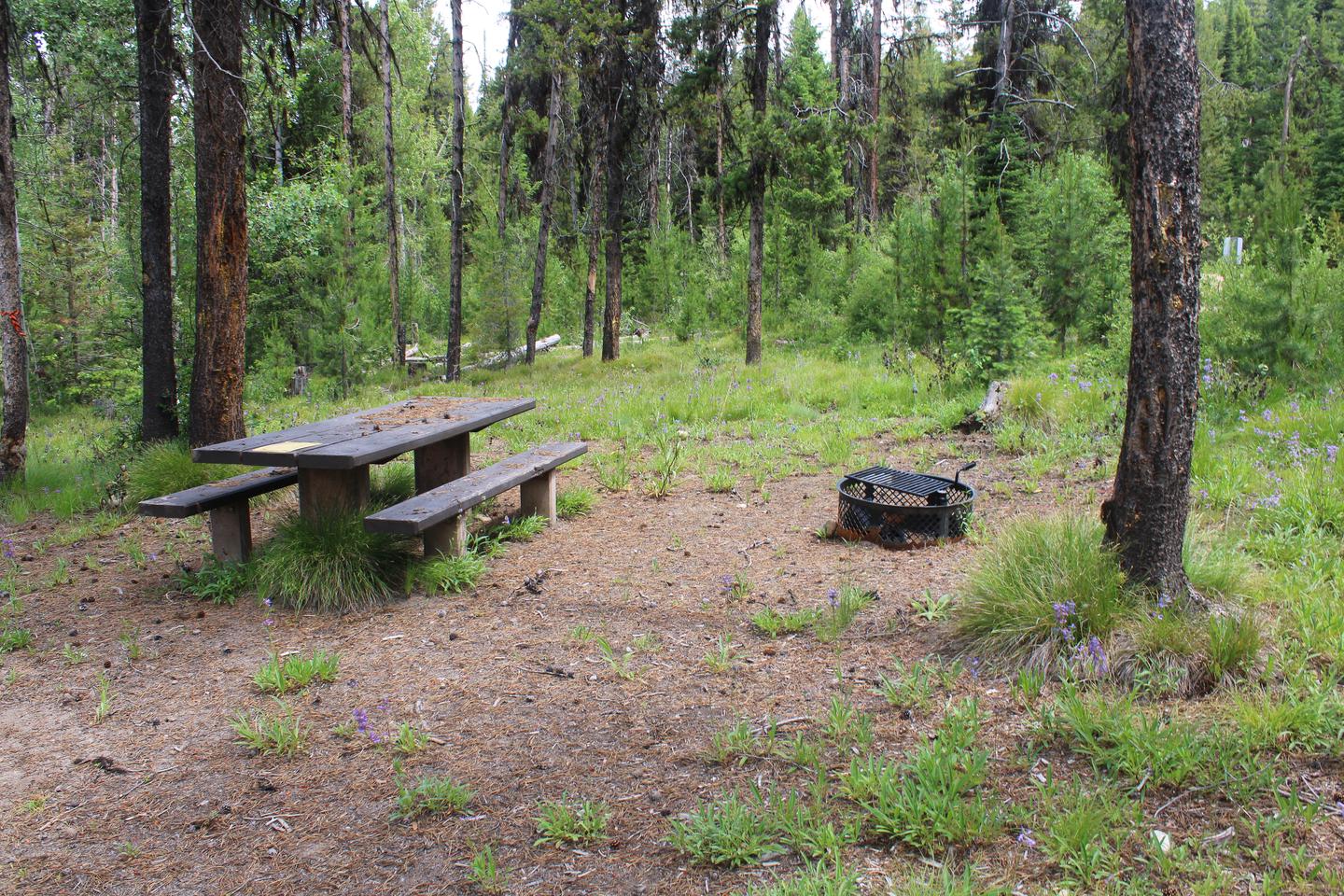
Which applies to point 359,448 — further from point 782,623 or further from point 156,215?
point 156,215

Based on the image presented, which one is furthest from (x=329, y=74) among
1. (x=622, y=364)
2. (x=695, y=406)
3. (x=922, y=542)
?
(x=922, y=542)

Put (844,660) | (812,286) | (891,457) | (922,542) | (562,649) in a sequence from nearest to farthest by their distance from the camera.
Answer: (844,660) < (562,649) < (922,542) < (891,457) < (812,286)

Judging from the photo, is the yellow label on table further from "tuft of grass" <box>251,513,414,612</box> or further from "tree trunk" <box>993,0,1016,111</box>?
"tree trunk" <box>993,0,1016,111</box>

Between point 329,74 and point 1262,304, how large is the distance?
2235cm

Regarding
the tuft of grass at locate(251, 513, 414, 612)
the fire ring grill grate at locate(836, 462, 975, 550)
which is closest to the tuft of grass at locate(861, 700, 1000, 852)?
the fire ring grill grate at locate(836, 462, 975, 550)

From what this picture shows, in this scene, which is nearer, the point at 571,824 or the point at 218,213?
Result: the point at 571,824

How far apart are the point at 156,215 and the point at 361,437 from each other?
4.38 m

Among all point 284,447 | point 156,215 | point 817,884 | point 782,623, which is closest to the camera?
point 817,884

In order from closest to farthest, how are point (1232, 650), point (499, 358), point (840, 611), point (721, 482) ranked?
point (1232, 650), point (840, 611), point (721, 482), point (499, 358)

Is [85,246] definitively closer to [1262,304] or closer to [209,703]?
[209,703]

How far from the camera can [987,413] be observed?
8.09 m

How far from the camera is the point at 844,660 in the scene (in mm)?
3658

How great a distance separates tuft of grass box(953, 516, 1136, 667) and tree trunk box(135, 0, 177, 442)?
736 cm

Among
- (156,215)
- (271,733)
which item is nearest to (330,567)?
(271,733)
